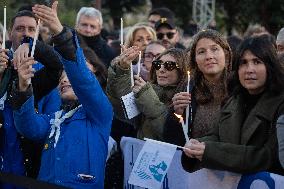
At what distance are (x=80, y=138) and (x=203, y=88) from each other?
0.97m

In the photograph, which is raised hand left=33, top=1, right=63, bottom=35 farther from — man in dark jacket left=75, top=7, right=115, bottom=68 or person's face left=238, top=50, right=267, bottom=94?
man in dark jacket left=75, top=7, right=115, bottom=68

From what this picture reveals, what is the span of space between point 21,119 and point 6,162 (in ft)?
1.42

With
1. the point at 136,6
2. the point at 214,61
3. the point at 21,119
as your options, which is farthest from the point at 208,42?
the point at 136,6

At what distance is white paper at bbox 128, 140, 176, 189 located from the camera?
353cm

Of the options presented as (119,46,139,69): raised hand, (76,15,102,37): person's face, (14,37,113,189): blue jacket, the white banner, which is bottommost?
the white banner

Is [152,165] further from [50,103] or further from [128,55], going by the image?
[128,55]

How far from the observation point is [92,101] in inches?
145

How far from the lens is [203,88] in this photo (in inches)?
167

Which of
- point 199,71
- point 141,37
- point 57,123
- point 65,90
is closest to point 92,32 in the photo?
point 141,37

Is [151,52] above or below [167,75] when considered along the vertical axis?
above

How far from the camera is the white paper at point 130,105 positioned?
4461 mm

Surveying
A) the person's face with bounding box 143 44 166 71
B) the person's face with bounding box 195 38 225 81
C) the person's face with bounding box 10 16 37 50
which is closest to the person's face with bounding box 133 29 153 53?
the person's face with bounding box 143 44 166 71

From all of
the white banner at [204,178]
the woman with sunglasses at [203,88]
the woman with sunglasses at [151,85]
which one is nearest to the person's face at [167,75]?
the woman with sunglasses at [151,85]

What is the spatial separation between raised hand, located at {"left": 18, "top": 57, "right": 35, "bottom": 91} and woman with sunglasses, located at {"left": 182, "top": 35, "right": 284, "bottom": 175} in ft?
3.38
